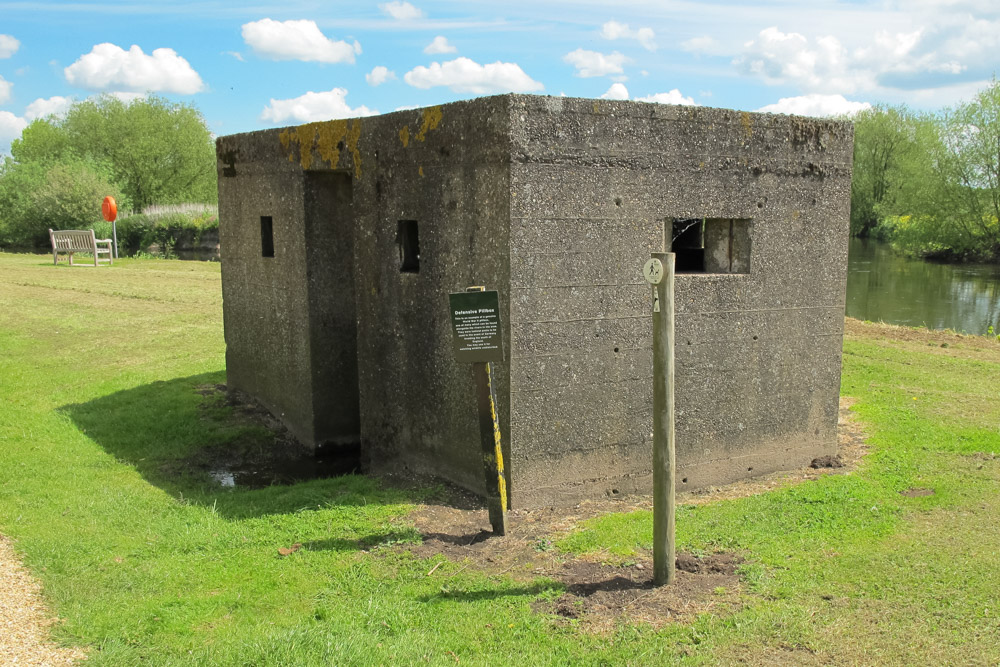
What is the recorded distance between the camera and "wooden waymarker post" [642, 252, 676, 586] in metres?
4.73

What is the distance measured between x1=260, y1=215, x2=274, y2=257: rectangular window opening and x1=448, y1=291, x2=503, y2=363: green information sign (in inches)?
189

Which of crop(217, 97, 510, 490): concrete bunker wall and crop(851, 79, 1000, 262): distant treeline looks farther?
crop(851, 79, 1000, 262): distant treeline

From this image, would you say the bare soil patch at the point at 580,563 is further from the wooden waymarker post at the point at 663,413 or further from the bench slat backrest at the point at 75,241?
the bench slat backrest at the point at 75,241

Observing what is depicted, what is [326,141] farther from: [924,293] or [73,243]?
[924,293]

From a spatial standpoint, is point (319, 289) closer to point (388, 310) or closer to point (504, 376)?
point (388, 310)

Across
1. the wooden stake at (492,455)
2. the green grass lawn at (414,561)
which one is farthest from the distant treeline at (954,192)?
the wooden stake at (492,455)

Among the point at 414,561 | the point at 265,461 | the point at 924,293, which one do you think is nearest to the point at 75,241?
the point at 265,461

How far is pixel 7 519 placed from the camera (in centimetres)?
612

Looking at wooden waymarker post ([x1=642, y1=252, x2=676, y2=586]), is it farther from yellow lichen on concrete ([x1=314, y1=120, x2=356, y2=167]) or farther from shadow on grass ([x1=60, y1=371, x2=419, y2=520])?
yellow lichen on concrete ([x1=314, y1=120, x2=356, y2=167])

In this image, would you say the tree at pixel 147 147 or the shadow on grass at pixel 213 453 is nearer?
the shadow on grass at pixel 213 453

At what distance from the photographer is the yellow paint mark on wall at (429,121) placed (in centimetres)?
653

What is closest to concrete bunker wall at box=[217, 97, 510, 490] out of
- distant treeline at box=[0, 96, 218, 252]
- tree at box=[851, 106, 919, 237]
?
distant treeline at box=[0, 96, 218, 252]

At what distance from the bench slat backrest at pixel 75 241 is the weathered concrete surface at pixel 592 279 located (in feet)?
62.1

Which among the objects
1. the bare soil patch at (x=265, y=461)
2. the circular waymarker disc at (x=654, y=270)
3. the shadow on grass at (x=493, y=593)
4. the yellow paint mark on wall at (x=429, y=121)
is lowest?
the bare soil patch at (x=265, y=461)
